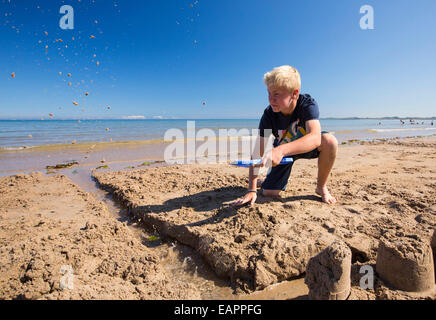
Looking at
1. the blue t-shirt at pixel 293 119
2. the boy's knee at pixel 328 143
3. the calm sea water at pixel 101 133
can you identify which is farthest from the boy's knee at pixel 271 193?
the calm sea water at pixel 101 133

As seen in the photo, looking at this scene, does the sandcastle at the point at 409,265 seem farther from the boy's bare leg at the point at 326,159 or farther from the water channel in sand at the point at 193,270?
the boy's bare leg at the point at 326,159

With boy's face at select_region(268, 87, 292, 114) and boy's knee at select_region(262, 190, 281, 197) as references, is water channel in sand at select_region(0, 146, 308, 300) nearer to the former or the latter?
boy's knee at select_region(262, 190, 281, 197)

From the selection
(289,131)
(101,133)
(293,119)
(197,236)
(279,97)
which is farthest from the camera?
(101,133)

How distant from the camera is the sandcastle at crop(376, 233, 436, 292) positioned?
124 cm

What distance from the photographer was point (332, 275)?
3.98ft

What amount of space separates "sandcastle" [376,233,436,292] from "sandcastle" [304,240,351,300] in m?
0.30

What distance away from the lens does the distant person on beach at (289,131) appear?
2188 millimetres

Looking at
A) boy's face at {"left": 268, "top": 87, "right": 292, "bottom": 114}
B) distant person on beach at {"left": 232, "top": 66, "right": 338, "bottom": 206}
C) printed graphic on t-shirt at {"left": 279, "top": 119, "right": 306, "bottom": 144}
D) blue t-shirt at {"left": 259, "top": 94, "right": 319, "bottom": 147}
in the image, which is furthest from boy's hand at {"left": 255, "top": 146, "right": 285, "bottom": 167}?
printed graphic on t-shirt at {"left": 279, "top": 119, "right": 306, "bottom": 144}

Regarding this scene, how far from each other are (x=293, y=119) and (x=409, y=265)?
69.7 inches

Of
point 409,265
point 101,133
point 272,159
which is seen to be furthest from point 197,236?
point 101,133

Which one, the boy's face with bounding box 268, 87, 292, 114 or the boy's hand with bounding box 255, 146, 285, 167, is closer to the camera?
the boy's hand with bounding box 255, 146, 285, 167

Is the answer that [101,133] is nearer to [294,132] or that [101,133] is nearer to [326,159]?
[294,132]

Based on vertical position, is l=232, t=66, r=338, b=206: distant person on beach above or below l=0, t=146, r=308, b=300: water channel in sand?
above

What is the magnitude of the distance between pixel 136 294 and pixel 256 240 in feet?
3.18
